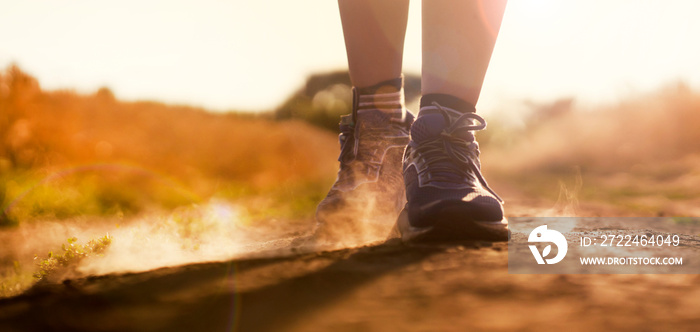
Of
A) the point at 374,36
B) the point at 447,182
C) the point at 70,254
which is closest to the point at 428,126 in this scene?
the point at 447,182

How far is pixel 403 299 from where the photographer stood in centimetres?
88

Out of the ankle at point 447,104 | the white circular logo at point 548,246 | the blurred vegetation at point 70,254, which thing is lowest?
the blurred vegetation at point 70,254

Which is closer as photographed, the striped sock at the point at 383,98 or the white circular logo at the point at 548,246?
the white circular logo at the point at 548,246

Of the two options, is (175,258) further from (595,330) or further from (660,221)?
(660,221)

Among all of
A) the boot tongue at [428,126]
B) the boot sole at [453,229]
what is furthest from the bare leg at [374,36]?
the boot sole at [453,229]

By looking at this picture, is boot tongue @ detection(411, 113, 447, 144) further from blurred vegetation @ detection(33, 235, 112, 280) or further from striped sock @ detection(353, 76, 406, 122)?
blurred vegetation @ detection(33, 235, 112, 280)

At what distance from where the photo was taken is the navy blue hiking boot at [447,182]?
139 cm

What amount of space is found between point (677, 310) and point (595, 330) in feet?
0.76

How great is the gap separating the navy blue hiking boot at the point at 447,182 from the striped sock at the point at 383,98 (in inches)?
8.5

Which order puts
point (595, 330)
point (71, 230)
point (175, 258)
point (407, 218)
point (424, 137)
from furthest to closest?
point (71, 230) → point (424, 137) → point (407, 218) → point (175, 258) → point (595, 330)

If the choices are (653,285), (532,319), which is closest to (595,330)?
(532,319)

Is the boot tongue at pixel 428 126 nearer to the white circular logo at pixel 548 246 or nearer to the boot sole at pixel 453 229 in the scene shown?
the boot sole at pixel 453 229

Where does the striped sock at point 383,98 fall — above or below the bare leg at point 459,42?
below

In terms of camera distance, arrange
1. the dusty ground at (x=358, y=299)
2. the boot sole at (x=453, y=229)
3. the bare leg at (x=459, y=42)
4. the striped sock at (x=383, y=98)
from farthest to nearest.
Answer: the striped sock at (x=383, y=98), the bare leg at (x=459, y=42), the boot sole at (x=453, y=229), the dusty ground at (x=358, y=299)
